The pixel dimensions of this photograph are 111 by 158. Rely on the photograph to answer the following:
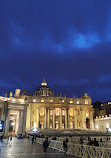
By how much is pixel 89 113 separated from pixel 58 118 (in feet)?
68.0

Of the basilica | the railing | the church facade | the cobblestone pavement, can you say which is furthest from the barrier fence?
the church facade

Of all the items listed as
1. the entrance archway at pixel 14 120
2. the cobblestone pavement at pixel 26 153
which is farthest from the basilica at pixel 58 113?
the cobblestone pavement at pixel 26 153

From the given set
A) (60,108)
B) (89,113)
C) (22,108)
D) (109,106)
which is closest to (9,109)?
(22,108)

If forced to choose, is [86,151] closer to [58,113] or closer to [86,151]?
[86,151]

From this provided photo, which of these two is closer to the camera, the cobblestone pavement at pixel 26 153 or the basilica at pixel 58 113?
the cobblestone pavement at pixel 26 153

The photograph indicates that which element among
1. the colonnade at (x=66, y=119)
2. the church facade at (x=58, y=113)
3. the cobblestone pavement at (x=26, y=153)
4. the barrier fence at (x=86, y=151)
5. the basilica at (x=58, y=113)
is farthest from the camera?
the church facade at (x=58, y=113)

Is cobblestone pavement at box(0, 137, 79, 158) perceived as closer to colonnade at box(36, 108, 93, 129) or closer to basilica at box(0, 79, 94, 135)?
basilica at box(0, 79, 94, 135)

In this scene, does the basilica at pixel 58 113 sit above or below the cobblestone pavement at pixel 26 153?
above

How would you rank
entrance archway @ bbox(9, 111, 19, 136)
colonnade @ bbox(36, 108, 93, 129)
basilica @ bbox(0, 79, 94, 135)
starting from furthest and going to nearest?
basilica @ bbox(0, 79, 94, 135) → colonnade @ bbox(36, 108, 93, 129) → entrance archway @ bbox(9, 111, 19, 136)

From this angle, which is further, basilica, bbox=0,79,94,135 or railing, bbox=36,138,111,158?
basilica, bbox=0,79,94,135

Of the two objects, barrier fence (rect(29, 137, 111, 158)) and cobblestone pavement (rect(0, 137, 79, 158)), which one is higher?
barrier fence (rect(29, 137, 111, 158))

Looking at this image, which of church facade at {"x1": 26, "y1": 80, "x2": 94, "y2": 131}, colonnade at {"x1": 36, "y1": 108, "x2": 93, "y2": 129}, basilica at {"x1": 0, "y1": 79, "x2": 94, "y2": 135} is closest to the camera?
colonnade at {"x1": 36, "y1": 108, "x2": 93, "y2": 129}

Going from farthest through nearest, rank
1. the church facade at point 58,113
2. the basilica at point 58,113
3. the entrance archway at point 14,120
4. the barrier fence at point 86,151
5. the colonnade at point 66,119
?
1. the church facade at point 58,113
2. the basilica at point 58,113
3. the colonnade at point 66,119
4. the entrance archway at point 14,120
5. the barrier fence at point 86,151

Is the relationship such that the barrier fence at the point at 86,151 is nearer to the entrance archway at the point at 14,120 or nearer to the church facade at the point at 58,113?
the entrance archway at the point at 14,120
